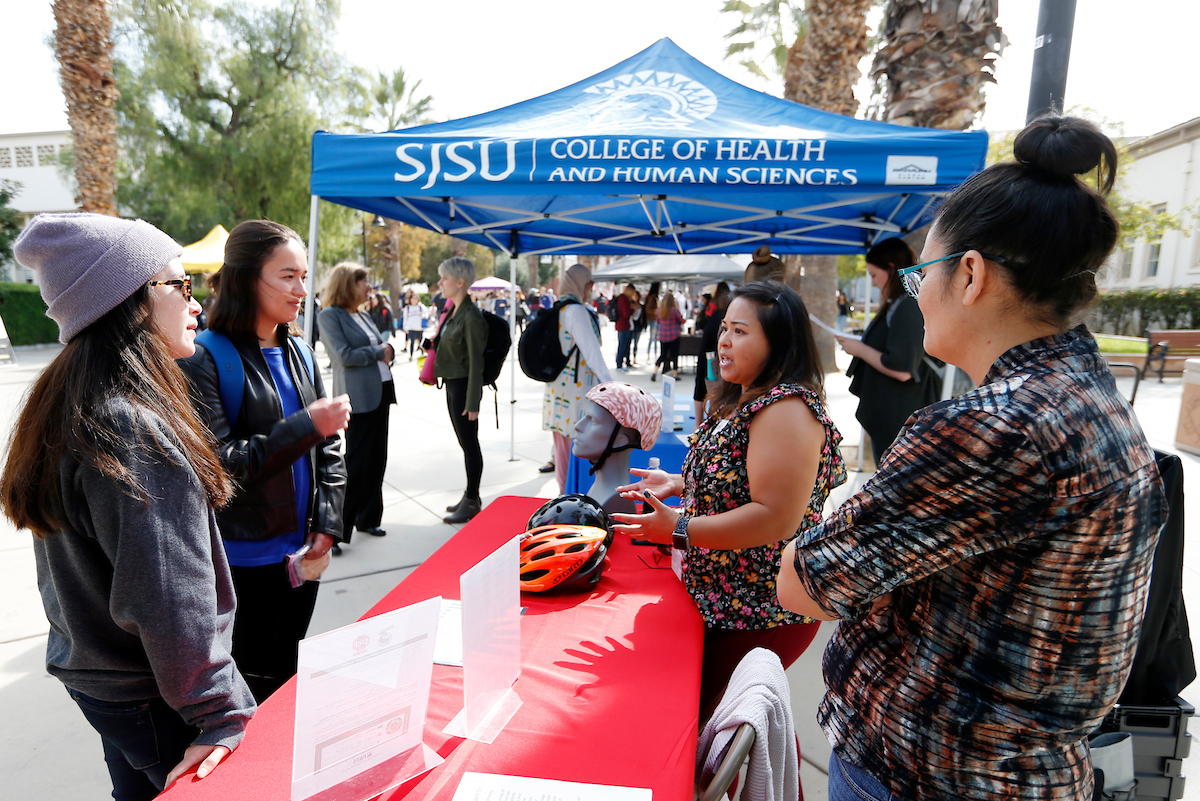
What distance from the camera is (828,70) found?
30.8ft

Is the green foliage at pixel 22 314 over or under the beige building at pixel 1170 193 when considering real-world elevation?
under

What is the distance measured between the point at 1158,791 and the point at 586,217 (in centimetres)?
550

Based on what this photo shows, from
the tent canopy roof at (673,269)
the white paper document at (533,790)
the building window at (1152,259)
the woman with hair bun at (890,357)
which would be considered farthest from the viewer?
the building window at (1152,259)

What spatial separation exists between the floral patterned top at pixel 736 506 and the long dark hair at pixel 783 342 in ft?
0.29

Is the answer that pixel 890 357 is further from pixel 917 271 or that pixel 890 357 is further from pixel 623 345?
pixel 623 345

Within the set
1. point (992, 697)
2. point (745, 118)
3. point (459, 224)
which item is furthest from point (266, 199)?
point (992, 697)

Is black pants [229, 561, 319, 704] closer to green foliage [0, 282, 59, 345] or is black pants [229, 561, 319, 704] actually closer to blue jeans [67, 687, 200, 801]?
blue jeans [67, 687, 200, 801]

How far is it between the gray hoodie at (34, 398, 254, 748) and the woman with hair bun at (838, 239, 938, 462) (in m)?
3.69

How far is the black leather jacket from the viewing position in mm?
1906

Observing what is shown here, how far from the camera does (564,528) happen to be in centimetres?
214

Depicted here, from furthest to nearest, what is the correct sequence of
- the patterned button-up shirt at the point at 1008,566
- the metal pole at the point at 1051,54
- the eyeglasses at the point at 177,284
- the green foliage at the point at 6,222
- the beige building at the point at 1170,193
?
the beige building at the point at 1170,193 → the green foliage at the point at 6,222 → the metal pole at the point at 1051,54 → the eyeglasses at the point at 177,284 → the patterned button-up shirt at the point at 1008,566

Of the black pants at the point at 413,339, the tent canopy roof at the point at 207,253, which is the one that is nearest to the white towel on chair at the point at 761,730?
the tent canopy roof at the point at 207,253

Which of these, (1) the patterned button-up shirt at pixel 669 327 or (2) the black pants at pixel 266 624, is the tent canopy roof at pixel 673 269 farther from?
(2) the black pants at pixel 266 624

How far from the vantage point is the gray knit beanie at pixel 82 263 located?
1218 mm
